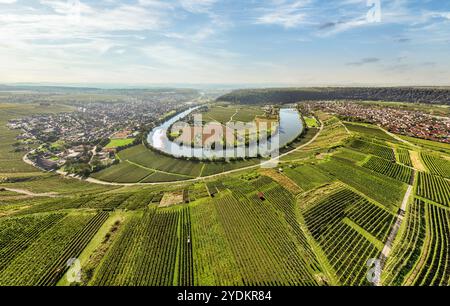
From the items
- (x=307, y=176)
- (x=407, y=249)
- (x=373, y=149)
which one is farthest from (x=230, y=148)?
(x=407, y=249)

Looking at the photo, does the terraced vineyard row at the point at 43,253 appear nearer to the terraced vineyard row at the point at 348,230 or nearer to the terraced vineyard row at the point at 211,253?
the terraced vineyard row at the point at 211,253

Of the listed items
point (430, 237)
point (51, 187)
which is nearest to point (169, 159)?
point (51, 187)

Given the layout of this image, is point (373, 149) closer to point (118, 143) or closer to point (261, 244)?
point (261, 244)

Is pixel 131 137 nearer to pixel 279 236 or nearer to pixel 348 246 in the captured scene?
pixel 279 236

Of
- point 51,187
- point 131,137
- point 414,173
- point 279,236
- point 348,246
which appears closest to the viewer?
point 348,246

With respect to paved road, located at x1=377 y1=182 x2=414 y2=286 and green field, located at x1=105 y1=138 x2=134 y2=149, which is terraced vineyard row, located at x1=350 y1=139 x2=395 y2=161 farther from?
green field, located at x1=105 y1=138 x2=134 y2=149

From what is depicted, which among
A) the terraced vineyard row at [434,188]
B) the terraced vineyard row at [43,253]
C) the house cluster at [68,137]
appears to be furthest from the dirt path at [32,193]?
the terraced vineyard row at [434,188]
